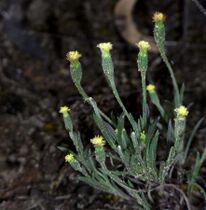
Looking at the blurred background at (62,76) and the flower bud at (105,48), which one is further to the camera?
the blurred background at (62,76)

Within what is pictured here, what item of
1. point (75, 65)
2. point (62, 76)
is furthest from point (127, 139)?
point (62, 76)

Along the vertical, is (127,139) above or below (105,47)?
below

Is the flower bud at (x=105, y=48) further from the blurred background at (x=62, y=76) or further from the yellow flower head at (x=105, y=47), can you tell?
the blurred background at (x=62, y=76)

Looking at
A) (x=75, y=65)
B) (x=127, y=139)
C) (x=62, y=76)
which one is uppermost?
(x=62, y=76)

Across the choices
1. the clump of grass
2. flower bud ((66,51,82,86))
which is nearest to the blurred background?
the clump of grass

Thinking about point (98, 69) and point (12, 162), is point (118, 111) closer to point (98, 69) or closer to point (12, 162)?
point (12, 162)

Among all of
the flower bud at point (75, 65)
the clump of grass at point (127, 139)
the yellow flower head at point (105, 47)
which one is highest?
the yellow flower head at point (105, 47)

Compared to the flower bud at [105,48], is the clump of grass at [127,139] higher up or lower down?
lower down

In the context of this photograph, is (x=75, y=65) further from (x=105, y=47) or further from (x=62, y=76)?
(x=62, y=76)

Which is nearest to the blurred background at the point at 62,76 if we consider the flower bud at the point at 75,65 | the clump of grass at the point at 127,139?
the clump of grass at the point at 127,139
